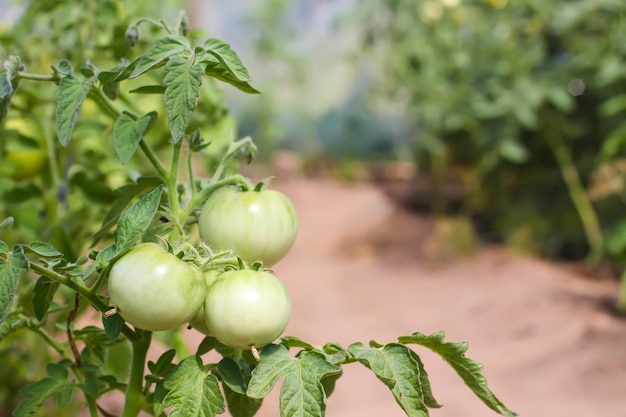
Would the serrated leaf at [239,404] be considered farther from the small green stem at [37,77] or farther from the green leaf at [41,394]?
the small green stem at [37,77]

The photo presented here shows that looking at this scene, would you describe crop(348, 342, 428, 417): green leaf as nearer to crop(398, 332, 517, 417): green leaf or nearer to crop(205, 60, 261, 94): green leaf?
crop(398, 332, 517, 417): green leaf

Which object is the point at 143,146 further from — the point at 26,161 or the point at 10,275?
the point at 26,161

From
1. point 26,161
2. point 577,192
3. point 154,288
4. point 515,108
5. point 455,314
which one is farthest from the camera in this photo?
point 577,192

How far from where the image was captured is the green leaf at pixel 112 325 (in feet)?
1.97

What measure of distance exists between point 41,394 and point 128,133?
0.26 meters

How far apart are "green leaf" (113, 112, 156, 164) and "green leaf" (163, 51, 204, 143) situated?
7 cm

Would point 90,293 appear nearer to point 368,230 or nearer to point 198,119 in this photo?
point 198,119

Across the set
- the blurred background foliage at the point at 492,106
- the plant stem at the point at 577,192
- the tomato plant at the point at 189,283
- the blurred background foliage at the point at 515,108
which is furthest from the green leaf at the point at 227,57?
the plant stem at the point at 577,192

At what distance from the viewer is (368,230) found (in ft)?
16.4

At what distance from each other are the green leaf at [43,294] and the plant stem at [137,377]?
91 millimetres

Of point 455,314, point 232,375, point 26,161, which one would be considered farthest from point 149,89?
point 455,314

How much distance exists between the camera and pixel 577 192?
12.9 ft

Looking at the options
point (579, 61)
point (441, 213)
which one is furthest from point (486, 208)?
point (579, 61)

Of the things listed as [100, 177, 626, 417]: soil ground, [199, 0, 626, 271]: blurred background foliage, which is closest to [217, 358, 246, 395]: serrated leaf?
[100, 177, 626, 417]: soil ground
